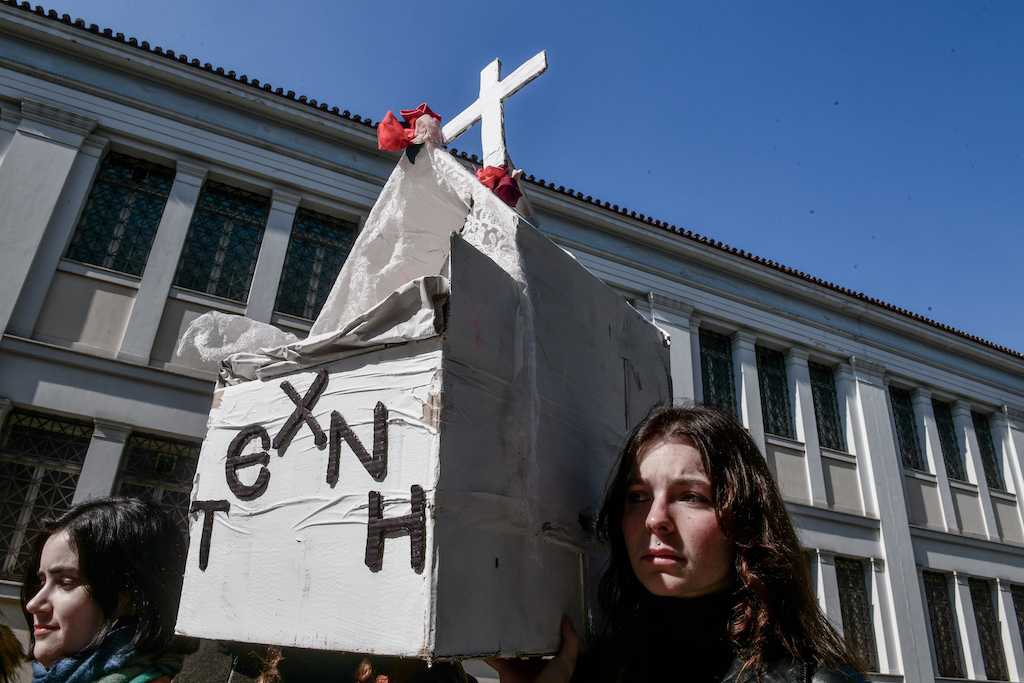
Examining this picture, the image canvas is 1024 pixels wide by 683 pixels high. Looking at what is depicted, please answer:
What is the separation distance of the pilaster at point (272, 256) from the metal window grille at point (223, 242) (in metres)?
0.17

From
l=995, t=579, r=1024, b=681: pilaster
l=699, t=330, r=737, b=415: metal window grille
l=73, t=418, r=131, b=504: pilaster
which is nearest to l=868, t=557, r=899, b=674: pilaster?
Answer: l=995, t=579, r=1024, b=681: pilaster

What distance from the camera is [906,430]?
12391 millimetres

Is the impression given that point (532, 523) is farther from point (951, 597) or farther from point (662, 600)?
point (951, 597)

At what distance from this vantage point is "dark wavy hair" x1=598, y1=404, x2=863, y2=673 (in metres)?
1.23

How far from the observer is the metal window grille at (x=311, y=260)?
832 cm

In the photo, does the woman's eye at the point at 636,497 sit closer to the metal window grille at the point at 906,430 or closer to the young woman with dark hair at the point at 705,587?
the young woman with dark hair at the point at 705,587

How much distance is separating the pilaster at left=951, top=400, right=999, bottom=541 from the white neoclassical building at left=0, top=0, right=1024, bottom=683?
5 centimetres

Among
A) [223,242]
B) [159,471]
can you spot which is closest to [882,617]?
[159,471]

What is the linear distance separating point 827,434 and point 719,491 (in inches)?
453

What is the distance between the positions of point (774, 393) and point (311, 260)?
798cm

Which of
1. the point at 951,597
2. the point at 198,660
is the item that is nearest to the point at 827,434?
the point at 951,597

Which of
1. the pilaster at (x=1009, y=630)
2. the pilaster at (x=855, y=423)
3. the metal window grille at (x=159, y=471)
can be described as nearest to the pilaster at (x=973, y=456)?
the pilaster at (x=1009, y=630)

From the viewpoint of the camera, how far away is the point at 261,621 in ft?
4.21

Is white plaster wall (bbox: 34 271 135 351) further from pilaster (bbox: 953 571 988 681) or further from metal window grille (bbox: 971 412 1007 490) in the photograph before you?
metal window grille (bbox: 971 412 1007 490)
